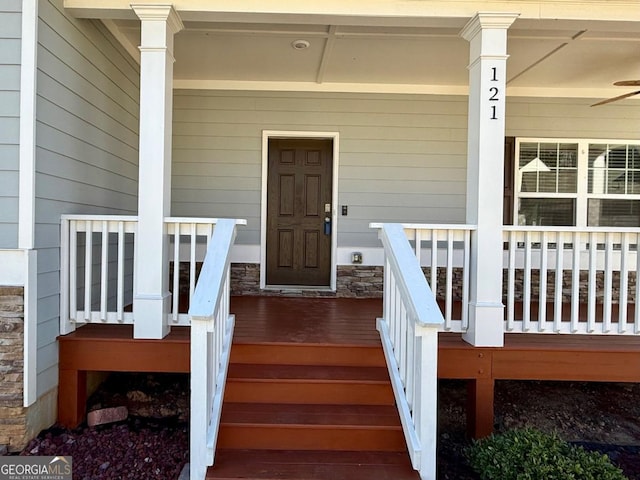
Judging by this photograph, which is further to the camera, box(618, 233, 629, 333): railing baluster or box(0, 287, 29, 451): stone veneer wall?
box(618, 233, 629, 333): railing baluster

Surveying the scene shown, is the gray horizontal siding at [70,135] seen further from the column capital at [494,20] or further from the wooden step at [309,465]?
the column capital at [494,20]

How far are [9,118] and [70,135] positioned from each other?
470mm

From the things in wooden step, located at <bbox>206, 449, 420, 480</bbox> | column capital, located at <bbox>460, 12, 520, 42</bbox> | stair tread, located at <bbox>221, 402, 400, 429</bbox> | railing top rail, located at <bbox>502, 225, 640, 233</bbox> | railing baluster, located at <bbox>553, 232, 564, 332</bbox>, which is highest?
column capital, located at <bbox>460, 12, 520, 42</bbox>

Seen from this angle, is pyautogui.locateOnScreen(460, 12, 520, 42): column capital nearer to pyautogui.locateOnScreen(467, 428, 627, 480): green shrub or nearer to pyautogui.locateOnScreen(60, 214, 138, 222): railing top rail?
pyautogui.locateOnScreen(467, 428, 627, 480): green shrub

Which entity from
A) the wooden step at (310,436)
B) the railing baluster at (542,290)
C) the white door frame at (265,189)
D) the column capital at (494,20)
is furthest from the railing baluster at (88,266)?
the railing baluster at (542,290)

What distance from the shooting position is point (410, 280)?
243 cm

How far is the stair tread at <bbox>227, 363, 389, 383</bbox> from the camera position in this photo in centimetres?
280

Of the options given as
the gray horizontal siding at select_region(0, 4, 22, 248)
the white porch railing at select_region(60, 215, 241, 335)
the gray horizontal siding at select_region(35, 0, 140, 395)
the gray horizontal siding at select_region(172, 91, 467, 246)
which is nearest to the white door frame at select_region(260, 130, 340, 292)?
the gray horizontal siding at select_region(172, 91, 467, 246)

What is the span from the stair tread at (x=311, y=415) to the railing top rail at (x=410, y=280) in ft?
2.28

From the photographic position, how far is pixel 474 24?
10.2 ft

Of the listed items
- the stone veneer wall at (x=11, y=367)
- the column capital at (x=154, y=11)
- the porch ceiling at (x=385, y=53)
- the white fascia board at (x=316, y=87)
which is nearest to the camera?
the stone veneer wall at (x=11, y=367)

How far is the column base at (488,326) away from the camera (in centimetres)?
309

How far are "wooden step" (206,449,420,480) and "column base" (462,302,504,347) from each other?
3.40ft

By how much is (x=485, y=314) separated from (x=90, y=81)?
3.38 m
